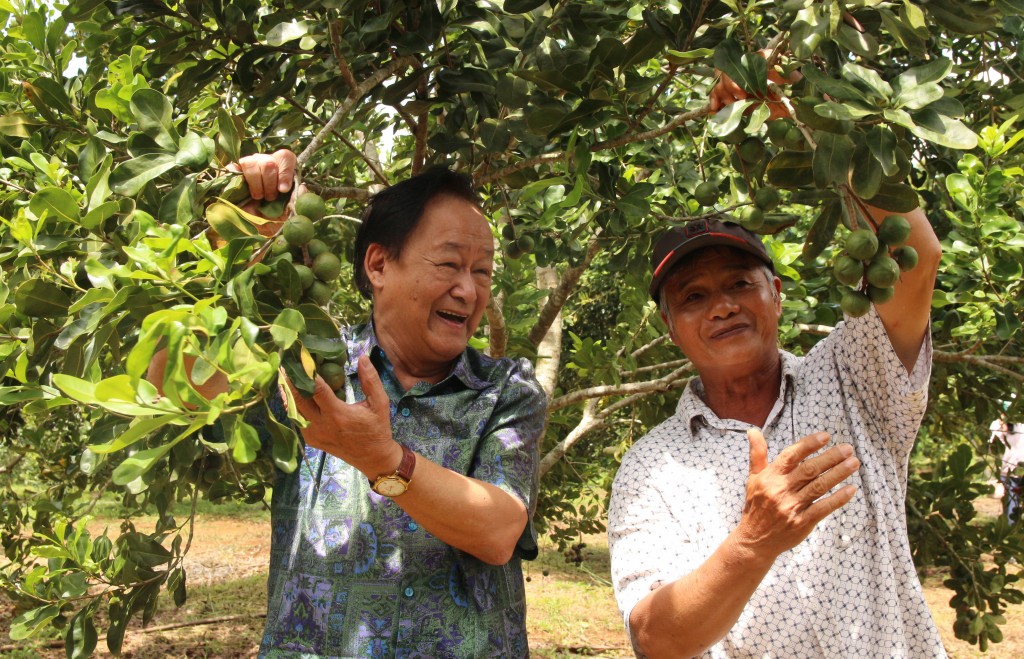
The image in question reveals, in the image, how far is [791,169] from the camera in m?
1.67

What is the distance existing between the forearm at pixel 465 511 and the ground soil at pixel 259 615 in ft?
11.1

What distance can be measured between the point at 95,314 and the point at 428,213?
84cm

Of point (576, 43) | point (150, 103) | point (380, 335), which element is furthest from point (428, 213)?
point (150, 103)

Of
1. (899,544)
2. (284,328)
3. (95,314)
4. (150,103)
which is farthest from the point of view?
(899,544)

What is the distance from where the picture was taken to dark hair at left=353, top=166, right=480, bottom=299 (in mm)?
1979

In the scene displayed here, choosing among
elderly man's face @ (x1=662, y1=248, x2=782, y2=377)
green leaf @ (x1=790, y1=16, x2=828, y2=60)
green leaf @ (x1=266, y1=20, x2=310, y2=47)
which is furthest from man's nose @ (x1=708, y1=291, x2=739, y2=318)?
green leaf @ (x1=266, y1=20, x2=310, y2=47)

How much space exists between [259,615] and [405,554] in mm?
3823

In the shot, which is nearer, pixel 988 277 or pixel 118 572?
pixel 118 572

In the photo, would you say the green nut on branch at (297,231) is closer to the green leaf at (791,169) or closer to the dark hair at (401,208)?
the dark hair at (401,208)

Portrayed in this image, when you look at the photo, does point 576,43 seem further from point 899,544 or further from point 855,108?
point 899,544

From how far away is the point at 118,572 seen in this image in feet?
7.14

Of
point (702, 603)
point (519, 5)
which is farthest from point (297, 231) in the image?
point (702, 603)

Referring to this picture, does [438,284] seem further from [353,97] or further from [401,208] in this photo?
[353,97]

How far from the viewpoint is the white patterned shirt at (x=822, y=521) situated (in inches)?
70.9
